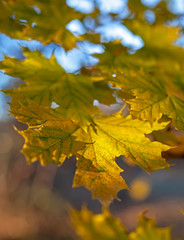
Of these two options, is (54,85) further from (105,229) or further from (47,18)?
(105,229)

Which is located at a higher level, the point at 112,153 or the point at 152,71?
the point at 152,71

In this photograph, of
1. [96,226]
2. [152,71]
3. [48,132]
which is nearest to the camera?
[96,226]

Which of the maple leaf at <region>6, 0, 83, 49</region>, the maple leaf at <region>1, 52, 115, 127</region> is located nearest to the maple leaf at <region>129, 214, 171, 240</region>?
the maple leaf at <region>1, 52, 115, 127</region>

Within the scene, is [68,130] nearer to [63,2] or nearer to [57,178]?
[63,2]

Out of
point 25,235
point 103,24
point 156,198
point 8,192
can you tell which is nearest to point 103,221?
point 103,24

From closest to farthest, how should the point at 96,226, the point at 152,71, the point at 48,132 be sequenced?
the point at 96,226 < the point at 152,71 < the point at 48,132

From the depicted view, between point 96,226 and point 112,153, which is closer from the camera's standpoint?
point 96,226

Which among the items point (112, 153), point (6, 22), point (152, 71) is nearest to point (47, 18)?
point (6, 22)

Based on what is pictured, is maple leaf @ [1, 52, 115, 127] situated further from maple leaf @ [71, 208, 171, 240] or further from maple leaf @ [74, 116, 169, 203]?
maple leaf @ [71, 208, 171, 240]
